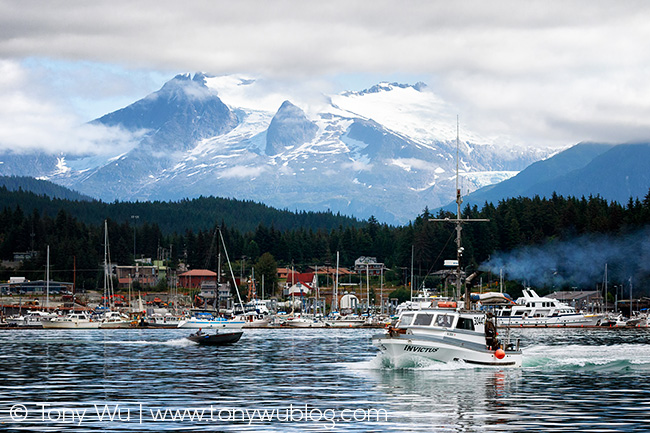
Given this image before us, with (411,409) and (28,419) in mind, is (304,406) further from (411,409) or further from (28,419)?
(28,419)

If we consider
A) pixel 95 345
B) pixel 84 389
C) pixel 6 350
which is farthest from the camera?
pixel 95 345

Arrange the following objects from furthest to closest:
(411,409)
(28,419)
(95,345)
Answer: (95,345) < (411,409) < (28,419)

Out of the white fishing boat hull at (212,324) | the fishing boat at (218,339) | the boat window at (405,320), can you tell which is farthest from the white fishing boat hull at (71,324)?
the boat window at (405,320)

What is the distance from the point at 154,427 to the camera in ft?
139

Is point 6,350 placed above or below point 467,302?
below

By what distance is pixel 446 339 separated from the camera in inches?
2830

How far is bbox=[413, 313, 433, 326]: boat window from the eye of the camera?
73250 millimetres

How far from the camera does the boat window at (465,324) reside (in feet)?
240

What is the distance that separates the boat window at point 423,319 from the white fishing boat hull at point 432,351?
2007 mm

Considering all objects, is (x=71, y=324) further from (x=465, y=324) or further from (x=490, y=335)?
(x=465, y=324)

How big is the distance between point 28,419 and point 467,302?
41.9 m

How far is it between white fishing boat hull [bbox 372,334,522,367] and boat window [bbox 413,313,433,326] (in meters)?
2.01

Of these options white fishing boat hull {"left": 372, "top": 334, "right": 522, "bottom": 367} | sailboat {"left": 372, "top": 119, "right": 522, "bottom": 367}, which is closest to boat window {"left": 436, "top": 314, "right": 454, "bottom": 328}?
sailboat {"left": 372, "top": 119, "right": 522, "bottom": 367}

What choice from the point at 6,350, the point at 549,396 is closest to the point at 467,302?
the point at 549,396
